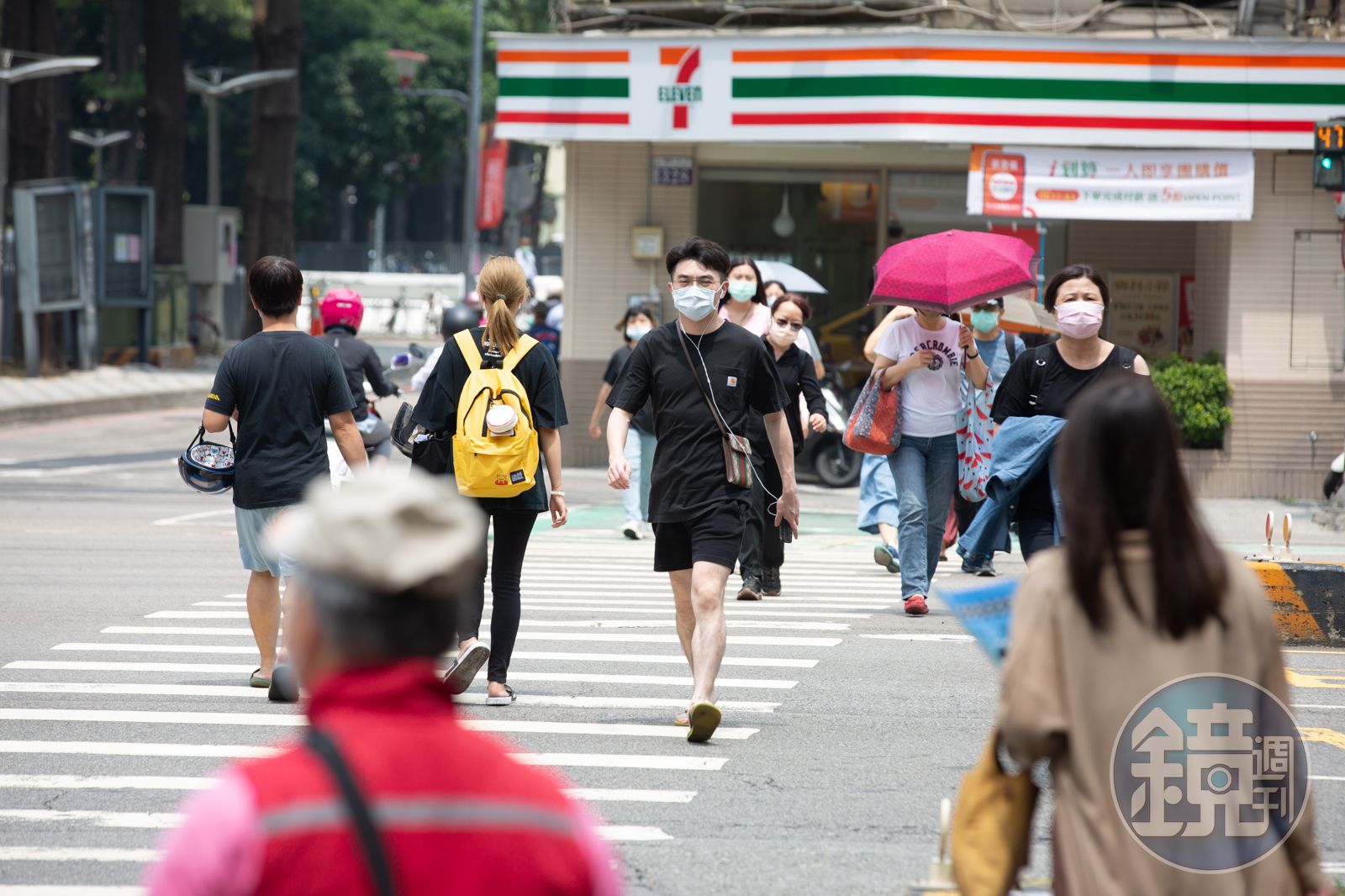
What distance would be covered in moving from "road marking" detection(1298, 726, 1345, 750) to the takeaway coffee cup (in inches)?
133

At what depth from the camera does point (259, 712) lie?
732 cm

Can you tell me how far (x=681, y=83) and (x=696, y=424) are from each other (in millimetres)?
11845

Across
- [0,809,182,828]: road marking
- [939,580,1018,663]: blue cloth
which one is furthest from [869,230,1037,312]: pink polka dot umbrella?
[939,580,1018,663]: blue cloth

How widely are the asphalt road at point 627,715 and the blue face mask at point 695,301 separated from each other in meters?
1.67

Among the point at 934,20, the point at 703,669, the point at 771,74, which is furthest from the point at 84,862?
the point at 934,20

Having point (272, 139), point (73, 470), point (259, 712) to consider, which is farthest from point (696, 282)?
point (272, 139)

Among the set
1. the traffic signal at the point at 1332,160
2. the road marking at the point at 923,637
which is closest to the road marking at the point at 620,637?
the road marking at the point at 923,637

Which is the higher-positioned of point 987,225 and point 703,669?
point 987,225

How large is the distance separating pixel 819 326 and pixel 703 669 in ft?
42.6

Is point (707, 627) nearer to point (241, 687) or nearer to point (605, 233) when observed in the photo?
point (241, 687)

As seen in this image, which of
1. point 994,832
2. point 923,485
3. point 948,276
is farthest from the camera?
point 923,485

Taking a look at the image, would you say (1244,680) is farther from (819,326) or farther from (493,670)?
(819,326)

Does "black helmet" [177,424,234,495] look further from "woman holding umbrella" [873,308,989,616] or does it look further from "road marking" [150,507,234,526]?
"road marking" [150,507,234,526]

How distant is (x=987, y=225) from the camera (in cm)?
1892
